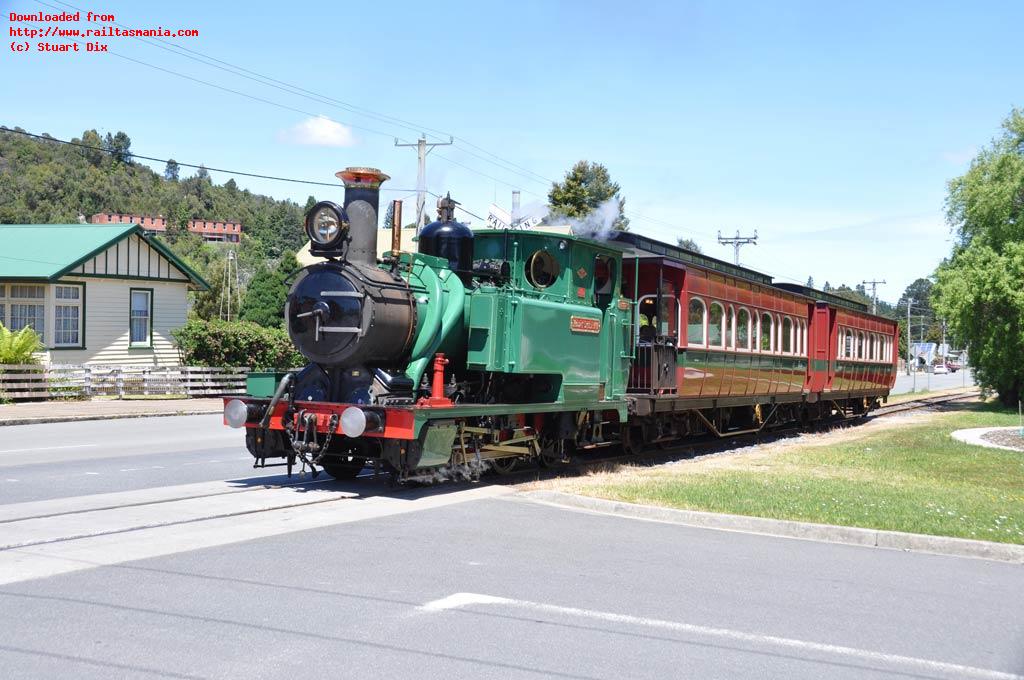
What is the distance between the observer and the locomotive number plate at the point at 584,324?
41.9ft

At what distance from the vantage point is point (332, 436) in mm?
11531

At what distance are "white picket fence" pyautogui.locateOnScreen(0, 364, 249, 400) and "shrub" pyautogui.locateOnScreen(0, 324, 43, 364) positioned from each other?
0.36 metres

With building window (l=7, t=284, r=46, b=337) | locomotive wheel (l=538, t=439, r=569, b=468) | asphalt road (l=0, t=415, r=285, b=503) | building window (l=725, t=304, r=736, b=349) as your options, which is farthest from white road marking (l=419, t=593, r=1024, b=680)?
building window (l=7, t=284, r=46, b=337)

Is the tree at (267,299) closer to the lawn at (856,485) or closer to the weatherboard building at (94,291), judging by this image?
the weatherboard building at (94,291)

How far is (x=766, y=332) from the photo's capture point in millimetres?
20594

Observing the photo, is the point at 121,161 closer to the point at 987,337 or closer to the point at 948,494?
the point at 987,337

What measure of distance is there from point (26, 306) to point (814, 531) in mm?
24334

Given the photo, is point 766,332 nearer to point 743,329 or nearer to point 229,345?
point 743,329

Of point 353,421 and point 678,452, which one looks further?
point 678,452

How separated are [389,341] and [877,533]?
204 inches

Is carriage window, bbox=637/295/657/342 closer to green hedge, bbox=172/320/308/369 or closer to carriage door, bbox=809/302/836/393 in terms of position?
carriage door, bbox=809/302/836/393

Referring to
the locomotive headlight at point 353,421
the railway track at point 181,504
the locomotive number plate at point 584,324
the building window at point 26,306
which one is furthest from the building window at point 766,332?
the building window at point 26,306

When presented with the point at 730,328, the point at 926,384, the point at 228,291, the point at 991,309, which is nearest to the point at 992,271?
the point at 991,309

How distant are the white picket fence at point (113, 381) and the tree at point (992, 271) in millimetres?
22884
